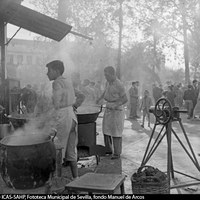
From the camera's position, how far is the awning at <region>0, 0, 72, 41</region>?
691 cm

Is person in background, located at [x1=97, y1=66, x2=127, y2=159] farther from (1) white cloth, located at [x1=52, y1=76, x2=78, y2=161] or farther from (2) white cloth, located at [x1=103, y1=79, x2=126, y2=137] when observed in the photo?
(1) white cloth, located at [x1=52, y1=76, x2=78, y2=161]

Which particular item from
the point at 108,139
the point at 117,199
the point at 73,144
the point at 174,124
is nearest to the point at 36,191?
the point at 73,144

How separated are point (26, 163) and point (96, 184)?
1187 mm

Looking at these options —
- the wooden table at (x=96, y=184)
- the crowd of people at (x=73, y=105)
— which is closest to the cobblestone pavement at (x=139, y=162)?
the crowd of people at (x=73, y=105)

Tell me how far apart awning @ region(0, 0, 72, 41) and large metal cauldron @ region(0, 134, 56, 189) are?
3579 millimetres

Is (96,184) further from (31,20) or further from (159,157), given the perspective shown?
(31,20)

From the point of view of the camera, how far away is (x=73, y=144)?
5.14 meters

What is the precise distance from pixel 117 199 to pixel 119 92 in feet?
12.0

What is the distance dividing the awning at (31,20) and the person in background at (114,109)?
1794mm

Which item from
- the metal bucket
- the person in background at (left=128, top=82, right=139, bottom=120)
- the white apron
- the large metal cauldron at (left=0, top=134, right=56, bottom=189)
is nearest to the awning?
the white apron

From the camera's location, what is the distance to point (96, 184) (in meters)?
3.54

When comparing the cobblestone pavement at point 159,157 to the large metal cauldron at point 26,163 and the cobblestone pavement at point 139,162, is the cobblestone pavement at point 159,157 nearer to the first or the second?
the cobblestone pavement at point 139,162

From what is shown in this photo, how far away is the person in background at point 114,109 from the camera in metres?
6.85

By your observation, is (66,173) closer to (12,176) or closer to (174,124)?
(12,176)
